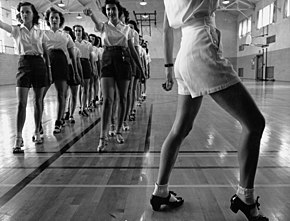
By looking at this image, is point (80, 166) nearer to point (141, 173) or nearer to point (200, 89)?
point (141, 173)

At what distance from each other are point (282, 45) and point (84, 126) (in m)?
18.6

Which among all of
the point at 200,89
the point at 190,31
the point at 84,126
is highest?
the point at 190,31

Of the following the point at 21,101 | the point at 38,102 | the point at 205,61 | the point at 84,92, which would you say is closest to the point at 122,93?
the point at 38,102

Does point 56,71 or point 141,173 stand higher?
point 56,71

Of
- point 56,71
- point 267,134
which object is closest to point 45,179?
point 56,71

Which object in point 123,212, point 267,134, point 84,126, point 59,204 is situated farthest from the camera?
point 84,126

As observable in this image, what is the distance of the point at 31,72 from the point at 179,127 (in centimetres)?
253

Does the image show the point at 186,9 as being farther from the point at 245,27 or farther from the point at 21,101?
the point at 245,27

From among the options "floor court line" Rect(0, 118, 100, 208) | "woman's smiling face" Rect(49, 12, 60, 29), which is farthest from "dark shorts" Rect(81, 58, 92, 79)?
"floor court line" Rect(0, 118, 100, 208)

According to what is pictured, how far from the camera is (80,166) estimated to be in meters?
3.18

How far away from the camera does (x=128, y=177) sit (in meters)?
2.83

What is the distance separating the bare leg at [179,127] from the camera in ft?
6.52

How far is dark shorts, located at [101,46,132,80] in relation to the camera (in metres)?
3.79

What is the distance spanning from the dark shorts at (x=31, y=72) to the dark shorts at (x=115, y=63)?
80cm
